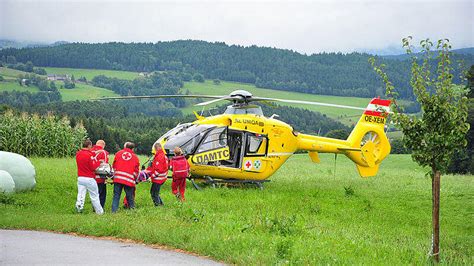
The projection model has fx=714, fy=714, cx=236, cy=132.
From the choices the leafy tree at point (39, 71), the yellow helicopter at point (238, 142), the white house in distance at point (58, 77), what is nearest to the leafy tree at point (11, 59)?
the leafy tree at point (39, 71)

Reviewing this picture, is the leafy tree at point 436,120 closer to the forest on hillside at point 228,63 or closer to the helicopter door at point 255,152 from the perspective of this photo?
the helicopter door at point 255,152

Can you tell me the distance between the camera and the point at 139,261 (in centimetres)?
1236

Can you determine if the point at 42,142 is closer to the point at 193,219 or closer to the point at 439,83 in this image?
Result: the point at 193,219

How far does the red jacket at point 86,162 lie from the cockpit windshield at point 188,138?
631 centimetres

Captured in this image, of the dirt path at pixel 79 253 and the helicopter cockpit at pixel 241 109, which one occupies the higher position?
the helicopter cockpit at pixel 241 109

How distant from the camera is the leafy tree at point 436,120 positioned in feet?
49.7

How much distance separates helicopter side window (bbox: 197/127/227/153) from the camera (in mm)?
25672

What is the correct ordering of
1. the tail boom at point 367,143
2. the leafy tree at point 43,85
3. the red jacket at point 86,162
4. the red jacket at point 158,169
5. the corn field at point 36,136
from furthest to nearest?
1. the leafy tree at point 43,85
2. the corn field at point 36,136
3. the tail boom at point 367,143
4. the red jacket at point 158,169
5. the red jacket at point 86,162

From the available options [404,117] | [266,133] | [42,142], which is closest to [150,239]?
[404,117]

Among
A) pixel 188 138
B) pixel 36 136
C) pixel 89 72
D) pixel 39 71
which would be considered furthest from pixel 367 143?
pixel 89 72

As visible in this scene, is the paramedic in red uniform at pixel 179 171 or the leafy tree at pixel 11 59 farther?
the leafy tree at pixel 11 59

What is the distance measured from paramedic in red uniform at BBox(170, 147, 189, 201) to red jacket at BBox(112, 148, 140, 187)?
2340 mm

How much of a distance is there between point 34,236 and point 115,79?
129688 millimetres

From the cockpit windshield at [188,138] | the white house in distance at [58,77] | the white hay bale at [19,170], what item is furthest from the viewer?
the white house in distance at [58,77]
